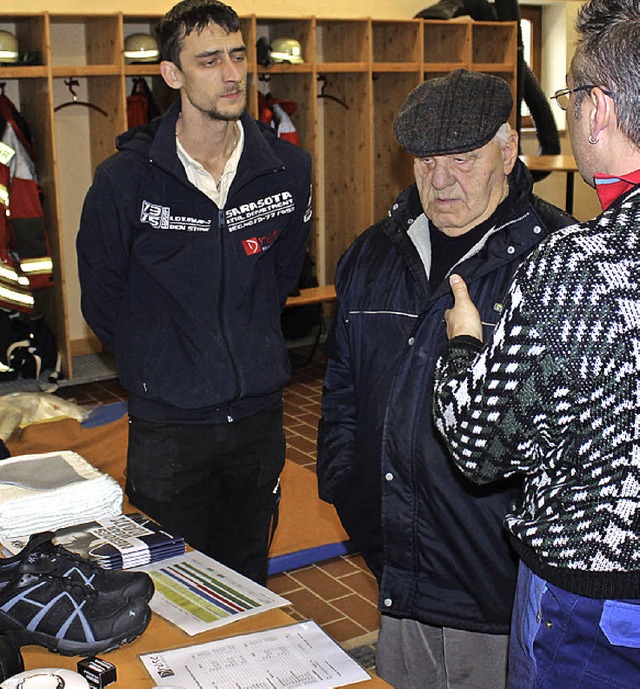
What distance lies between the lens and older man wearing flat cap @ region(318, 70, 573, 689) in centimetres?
219

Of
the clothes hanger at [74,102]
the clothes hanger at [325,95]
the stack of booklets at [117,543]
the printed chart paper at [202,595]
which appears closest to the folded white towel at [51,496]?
the stack of booklets at [117,543]

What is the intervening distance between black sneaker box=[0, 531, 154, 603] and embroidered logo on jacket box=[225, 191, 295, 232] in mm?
1251

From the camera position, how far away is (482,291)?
7.09 feet

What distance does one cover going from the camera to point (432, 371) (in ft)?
7.16

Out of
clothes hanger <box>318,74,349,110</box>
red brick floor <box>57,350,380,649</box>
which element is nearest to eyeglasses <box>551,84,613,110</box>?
red brick floor <box>57,350,380,649</box>

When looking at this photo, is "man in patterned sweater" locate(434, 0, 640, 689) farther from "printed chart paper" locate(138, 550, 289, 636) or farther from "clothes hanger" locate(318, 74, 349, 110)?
"clothes hanger" locate(318, 74, 349, 110)

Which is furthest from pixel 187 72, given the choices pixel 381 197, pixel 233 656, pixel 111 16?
pixel 381 197

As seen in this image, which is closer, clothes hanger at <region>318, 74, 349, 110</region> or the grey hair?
the grey hair

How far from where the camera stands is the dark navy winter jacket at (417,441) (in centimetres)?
219

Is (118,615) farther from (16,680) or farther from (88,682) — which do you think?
(16,680)

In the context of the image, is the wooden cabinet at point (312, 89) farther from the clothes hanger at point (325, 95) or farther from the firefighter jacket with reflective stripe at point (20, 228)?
the firefighter jacket with reflective stripe at point (20, 228)

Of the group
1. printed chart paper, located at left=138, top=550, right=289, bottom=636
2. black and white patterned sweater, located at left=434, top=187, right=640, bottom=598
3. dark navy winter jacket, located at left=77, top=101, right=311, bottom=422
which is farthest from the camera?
dark navy winter jacket, located at left=77, top=101, right=311, bottom=422

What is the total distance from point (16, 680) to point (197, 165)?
5.59ft

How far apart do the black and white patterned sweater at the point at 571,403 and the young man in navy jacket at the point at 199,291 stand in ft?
4.29
